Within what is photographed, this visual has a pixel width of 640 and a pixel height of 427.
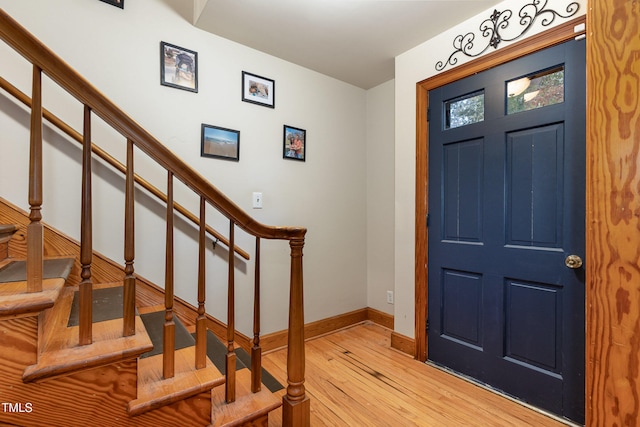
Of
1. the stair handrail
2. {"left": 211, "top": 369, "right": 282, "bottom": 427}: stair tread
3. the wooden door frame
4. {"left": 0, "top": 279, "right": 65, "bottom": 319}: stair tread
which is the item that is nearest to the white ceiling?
the wooden door frame

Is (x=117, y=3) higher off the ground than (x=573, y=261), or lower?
higher

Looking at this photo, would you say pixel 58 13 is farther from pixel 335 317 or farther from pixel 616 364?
pixel 616 364

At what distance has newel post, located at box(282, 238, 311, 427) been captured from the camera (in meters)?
1.37

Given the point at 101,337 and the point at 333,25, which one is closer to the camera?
the point at 101,337

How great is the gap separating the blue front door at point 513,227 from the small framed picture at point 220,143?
142 cm

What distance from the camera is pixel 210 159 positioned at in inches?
83.3

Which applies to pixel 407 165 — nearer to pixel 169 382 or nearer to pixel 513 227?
pixel 513 227

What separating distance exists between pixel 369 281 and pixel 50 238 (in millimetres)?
2462

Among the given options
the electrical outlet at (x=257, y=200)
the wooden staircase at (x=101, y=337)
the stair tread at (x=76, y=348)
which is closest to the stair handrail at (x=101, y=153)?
the wooden staircase at (x=101, y=337)

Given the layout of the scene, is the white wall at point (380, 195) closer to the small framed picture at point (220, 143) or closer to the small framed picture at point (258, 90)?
the small framed picture at point (258, 90)

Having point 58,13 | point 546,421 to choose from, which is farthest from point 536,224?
point 58,13

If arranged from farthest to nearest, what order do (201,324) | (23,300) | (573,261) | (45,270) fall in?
(573,261)
(45,270)
(201,324)
(23,300)

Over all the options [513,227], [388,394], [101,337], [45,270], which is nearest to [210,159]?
[45,270]

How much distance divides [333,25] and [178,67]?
106 centimetres
